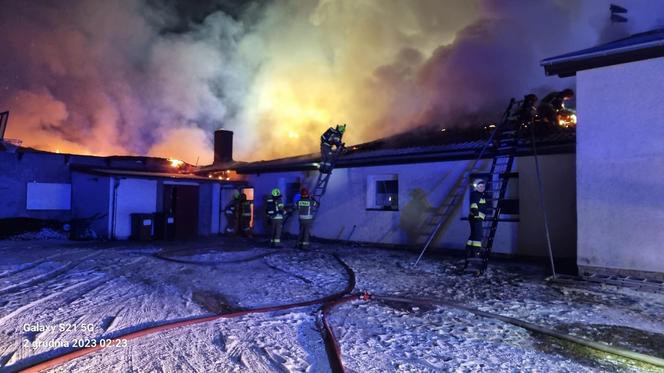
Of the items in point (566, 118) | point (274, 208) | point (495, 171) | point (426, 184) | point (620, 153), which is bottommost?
point (274, 208)

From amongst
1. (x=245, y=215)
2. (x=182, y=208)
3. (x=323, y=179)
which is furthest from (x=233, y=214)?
(x=323, y=179)

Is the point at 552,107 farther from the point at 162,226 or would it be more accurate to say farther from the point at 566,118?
the point at 162,226

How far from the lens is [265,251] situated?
9977 millimetres

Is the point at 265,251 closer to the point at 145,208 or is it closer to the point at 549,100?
the point at 145,208

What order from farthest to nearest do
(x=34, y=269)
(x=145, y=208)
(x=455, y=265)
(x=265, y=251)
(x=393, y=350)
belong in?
1. (x=145, y=208)
2. (x=265, y=251)
3. (x=455, y=265)
4. (x=34, y=269)
5. (x=393, y=350)

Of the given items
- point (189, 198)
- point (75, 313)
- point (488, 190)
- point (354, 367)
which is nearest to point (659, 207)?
point (488, 190)

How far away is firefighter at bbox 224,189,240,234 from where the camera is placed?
47.7 feet

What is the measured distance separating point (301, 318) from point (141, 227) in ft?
33.8

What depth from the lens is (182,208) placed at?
47.7 ft

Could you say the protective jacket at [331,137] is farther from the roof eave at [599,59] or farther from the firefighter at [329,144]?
the roof eave at [599,59]

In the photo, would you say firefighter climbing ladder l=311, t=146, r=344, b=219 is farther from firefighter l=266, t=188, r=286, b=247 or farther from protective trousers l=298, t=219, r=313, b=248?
protective trousers l=298, t=219, r=313, b=248

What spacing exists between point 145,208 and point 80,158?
3537 millimetres

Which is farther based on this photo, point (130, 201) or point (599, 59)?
point (130, 201)

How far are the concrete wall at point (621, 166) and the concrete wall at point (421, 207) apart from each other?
151cm
